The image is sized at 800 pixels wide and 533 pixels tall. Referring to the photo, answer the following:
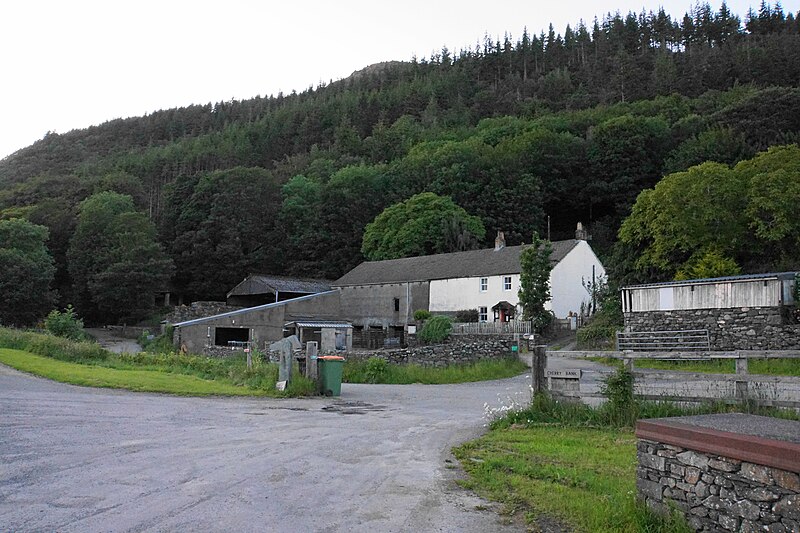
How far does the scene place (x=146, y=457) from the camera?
8766 millimetres

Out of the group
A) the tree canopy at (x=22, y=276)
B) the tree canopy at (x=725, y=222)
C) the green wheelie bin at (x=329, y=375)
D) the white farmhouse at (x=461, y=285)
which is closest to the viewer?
the green wheelie bin at (x=329, y=375)

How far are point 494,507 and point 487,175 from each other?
225ft

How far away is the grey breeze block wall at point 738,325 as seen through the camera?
27844 millimetres

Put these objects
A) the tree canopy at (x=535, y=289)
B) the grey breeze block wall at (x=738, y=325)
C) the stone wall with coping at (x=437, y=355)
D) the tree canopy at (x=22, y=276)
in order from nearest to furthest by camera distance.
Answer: the stone wall with coping at (x=437, y=355), the grey breeze block wall at (x=738, y=325), the tree canopy at (x=535, y=289), the tree canopy at (x=22, y=276)

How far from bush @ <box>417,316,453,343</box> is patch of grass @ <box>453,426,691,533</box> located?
1155 inches

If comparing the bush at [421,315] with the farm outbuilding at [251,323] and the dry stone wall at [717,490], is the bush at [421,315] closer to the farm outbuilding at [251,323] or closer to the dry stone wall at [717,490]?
the farm outbuilding at [251,323]

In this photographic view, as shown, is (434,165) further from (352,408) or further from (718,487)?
(718,487)

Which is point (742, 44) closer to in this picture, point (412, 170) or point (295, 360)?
point (412, 170)

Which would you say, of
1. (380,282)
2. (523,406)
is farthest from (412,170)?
A: (523,406)

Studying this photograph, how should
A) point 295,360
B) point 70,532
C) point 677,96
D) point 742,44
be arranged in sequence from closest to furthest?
point 70,532, point 295,360, point 677,96, point 742,44

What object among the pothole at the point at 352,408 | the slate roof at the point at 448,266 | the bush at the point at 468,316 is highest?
the slate roof at the point at 448,266

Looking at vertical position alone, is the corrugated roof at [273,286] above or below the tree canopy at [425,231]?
below

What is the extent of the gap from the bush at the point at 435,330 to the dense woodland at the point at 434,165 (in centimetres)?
1362

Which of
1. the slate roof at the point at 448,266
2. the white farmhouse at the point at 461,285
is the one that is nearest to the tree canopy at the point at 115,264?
the slate roof at the point at 448,266
